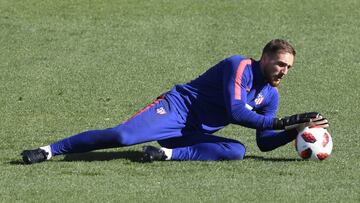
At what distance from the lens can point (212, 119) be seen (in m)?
10.8

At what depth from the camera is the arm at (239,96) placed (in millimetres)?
10320

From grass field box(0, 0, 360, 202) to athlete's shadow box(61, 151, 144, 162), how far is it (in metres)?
0.02

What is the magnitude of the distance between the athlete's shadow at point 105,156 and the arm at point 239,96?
1.08m

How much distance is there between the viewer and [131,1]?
20.6 m

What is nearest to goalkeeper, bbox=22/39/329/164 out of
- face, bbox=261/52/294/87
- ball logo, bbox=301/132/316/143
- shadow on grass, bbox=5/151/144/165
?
face, bbox=261/52/294/87

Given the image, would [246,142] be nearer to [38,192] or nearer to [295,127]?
[295,127]

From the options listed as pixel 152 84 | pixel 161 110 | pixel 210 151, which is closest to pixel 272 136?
pixel 210 151

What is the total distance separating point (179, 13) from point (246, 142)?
26.9ft

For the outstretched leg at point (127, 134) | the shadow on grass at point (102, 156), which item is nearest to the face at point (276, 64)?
the outstretched leg at point (127, 134)

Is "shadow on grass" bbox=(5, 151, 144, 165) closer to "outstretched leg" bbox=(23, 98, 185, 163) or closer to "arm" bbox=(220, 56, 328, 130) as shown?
"outstretched leg" bbox=(23, 98, 185, 163)

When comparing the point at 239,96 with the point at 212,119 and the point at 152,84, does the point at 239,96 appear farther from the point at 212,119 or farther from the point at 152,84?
the point at 152,84

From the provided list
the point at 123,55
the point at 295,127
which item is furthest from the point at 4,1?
the point at 295,127

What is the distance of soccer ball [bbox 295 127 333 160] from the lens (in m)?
10.5

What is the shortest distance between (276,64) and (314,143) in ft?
2.91
